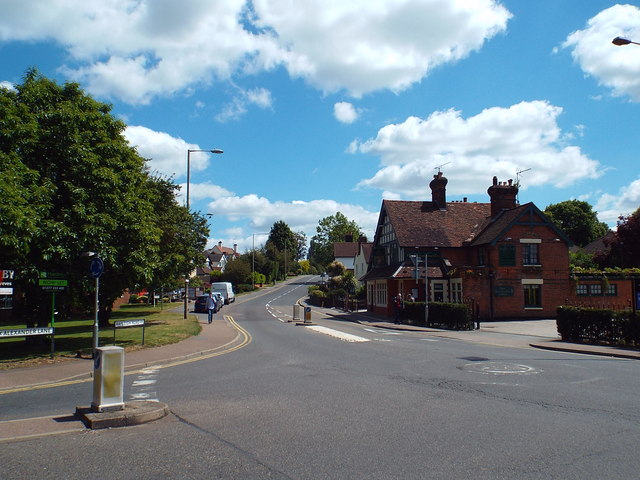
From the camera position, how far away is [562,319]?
764 inches

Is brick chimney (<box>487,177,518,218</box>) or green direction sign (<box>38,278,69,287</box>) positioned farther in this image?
brick chimney (<box>487,177,518,218</box>)

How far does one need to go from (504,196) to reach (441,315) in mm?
14188

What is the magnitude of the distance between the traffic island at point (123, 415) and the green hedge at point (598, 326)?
15501mm

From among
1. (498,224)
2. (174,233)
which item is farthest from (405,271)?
(174,233)

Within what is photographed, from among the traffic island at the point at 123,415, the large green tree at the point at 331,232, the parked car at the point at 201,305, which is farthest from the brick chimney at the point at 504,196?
the large green tree at the point at 331,232

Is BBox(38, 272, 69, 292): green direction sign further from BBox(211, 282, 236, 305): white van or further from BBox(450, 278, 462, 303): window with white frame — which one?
BBox(211, 282, 236, 305): white van

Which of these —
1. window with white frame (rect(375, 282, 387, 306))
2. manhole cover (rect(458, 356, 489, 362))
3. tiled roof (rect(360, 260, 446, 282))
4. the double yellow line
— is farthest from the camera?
window with white frame (rect(375, 282, 387, 306))

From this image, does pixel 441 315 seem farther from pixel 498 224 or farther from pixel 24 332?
pixel 24 332

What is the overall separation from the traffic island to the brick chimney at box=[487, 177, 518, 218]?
33116 mm

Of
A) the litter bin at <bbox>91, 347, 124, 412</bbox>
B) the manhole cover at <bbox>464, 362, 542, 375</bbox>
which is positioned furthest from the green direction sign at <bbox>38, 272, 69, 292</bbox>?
the manhole cover at <bbox>464, 362, 542, 375</bbox>

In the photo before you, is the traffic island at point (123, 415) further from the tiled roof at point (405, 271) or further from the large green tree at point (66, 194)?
the tiled roof at point (405, 271)

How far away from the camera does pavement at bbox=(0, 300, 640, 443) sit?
737cm

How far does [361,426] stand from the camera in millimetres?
7141

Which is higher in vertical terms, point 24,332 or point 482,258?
point 482,258
